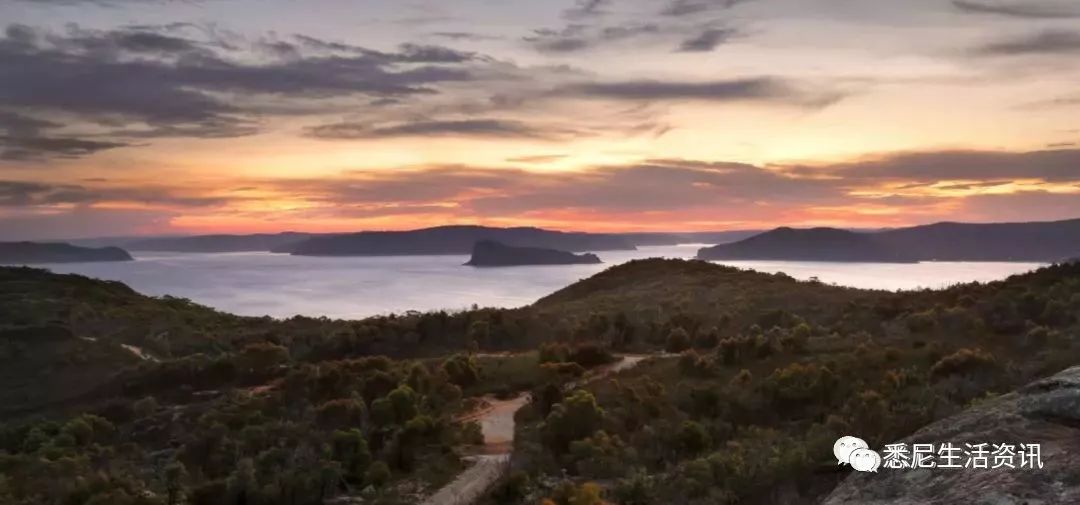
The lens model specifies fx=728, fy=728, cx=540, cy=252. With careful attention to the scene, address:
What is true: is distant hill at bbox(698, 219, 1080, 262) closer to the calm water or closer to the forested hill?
the calm water

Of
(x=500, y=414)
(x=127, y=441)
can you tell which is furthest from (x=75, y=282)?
(x=500, y=414)

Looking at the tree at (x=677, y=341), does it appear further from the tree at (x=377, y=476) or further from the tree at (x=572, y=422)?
the tree at (x=377, y=476)

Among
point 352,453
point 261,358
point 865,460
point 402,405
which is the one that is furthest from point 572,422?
point 261,358

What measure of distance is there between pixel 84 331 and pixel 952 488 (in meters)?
54.6

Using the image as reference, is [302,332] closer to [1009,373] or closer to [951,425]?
[1009,373]

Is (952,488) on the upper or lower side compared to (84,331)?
upper

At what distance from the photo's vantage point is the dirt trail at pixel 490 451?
12416 millimetres

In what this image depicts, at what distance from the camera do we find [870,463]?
7.28 meters

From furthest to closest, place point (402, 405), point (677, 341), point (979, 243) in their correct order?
point (979, 243), point (677, 341), point (402, 405)

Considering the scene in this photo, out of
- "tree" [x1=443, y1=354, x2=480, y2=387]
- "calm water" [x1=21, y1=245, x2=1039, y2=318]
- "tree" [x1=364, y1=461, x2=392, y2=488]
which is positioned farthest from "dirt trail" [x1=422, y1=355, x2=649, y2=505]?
"calm water" [x1=21, y1=245, x2=1039, y2=318]

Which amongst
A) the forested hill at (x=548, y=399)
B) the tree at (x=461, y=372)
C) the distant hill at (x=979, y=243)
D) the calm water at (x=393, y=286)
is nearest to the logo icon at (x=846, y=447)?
the forested hill at (x=548, y=399)

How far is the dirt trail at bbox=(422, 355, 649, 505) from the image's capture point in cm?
1242

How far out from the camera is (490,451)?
617 inches

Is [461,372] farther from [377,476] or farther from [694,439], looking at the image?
[694,439]
